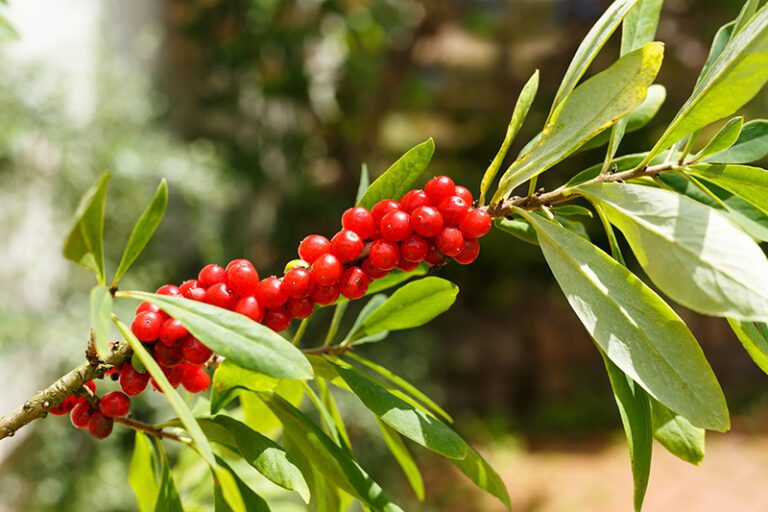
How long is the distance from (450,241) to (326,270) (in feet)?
0.26

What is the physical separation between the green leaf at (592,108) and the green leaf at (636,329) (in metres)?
0.04

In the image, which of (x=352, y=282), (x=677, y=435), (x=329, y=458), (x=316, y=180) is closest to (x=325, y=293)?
(x=352, y=282)

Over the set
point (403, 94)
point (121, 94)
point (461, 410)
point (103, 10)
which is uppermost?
point (103, 10)

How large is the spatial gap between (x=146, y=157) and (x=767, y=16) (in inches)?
80.6

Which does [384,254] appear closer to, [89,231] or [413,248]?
[413,248]

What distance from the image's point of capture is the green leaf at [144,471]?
1.66 ft

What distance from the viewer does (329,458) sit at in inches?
16.3

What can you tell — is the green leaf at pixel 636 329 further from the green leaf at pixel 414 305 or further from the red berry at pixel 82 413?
the red berry at pixel 82 413

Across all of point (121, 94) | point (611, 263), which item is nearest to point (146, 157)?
point (121, 94)

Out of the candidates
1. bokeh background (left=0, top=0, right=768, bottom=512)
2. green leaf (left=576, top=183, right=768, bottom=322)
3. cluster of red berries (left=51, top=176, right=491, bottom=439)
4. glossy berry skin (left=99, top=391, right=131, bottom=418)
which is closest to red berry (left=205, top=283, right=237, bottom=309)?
cluster of red berries (left=51, top=176, right=491, bottom=439)

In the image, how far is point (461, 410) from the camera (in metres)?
3.97

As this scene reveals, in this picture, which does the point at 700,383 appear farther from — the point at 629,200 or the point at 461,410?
the point at 461,410

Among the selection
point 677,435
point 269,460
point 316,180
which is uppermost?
point 269,460

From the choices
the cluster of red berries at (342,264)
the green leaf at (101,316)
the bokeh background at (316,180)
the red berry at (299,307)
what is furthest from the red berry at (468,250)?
the bokeh background at (316,180)
